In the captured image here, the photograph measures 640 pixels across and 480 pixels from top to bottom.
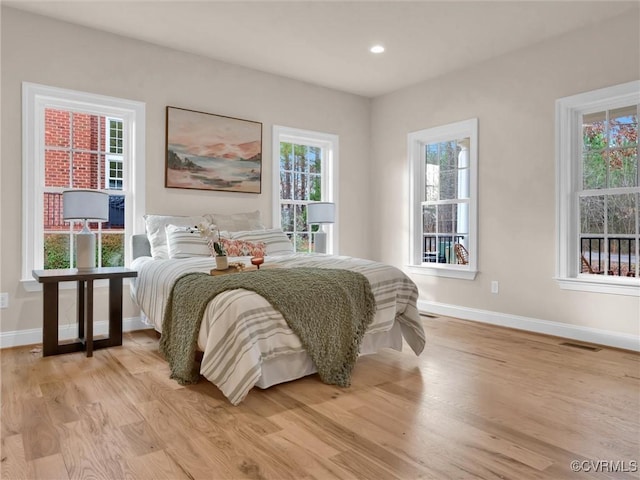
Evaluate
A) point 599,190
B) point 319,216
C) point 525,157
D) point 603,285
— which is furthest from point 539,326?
point 319,216

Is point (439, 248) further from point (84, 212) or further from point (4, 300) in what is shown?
point (4, 300)

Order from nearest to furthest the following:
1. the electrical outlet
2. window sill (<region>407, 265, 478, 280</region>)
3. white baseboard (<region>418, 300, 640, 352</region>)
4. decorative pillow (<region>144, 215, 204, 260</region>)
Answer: the electrical outlet < white baseboard (<region>418, 300, 640, 352</region>) < decorative pillow (<region>144, 215, 204, 260</region>) < window sill (<region>407, 265, 478, 280</region>)

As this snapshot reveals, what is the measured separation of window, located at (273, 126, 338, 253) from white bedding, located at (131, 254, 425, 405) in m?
1.77

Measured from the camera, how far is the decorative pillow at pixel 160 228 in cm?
380

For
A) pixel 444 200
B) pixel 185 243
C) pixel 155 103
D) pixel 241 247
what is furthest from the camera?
pixel 444 200

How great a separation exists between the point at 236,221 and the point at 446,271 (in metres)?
2.37

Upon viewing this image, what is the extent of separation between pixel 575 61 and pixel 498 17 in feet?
2.79

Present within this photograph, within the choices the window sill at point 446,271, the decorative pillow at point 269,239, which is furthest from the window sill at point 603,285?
the decorative pillow at point 269,239

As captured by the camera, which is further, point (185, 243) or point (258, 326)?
point (185, 243)

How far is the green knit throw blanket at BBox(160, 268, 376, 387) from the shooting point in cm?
252

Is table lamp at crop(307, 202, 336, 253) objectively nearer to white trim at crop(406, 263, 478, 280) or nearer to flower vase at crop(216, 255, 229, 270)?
white trim at crop(406, 263, 478, 280)

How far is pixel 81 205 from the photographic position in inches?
128

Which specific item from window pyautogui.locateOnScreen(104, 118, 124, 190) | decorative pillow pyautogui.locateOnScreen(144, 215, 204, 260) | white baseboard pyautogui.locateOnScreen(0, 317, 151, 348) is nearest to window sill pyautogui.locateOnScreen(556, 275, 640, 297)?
decorative pillow pyautogui.locateOnScreen(144, 215, 204, 260)

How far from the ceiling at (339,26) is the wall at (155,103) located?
0.15 meters
